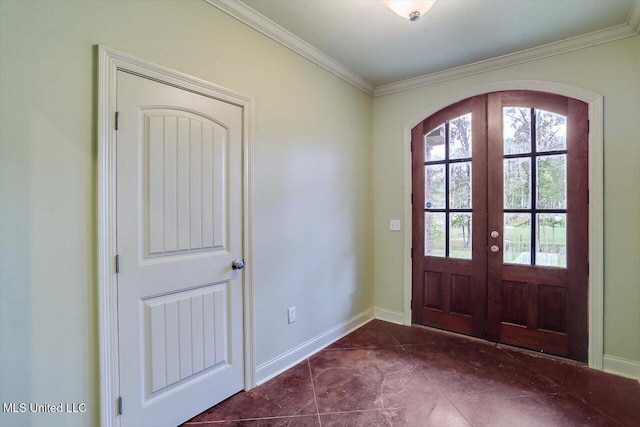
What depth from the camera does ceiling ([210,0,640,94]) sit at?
6.66 feet

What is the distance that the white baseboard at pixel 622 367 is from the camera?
7.43ft

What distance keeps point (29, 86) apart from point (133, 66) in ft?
1.47

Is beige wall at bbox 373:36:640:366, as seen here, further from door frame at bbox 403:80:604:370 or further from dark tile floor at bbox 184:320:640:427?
dark tile floor at bbox 184:320:640:427

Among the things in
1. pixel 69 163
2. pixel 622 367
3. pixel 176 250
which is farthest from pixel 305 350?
pixel 622 367

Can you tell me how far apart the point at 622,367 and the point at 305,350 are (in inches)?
97.0

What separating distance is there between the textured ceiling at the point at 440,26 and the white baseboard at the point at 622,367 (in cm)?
253

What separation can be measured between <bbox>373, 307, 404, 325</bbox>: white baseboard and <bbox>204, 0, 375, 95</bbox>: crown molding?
2.54 metres

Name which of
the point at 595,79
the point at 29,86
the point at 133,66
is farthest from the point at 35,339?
the point at 595,79

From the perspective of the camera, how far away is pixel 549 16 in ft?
7.01

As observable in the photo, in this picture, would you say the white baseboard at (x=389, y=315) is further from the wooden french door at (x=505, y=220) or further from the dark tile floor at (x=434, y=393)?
the dark tile floor at (x=434, y=393)

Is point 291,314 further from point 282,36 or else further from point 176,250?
point 282,36

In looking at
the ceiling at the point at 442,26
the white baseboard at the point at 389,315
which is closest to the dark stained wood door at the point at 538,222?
the ceiling at the point at 442,26

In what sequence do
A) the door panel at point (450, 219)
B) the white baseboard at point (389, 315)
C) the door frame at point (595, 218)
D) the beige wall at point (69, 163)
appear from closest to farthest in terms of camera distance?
1. the beige wall at point (69, 163)
2. the door frame at point (595, 218)
3. the door panel at point (450, 219)
4. the white baseboard at point (389, 315)

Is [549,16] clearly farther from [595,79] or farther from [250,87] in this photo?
[250,87]
